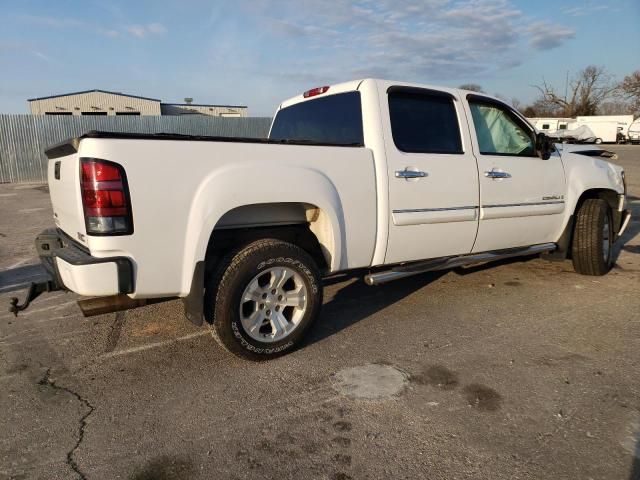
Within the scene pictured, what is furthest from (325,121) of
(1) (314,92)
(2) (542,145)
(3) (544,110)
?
(3) (544,110)

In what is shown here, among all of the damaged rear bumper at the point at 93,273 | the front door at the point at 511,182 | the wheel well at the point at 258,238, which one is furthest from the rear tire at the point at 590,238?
the damaged rear bumper at the point at 93,273

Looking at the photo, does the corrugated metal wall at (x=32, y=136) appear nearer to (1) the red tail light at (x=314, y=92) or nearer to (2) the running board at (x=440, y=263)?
(1) the red tail light at (x=314, y=92)

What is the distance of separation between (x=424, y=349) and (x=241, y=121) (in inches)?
925

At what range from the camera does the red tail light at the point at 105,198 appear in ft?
8.42

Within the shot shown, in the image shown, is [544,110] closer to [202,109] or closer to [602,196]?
[202,109]

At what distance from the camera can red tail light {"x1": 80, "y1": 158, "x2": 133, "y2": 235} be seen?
8.42 ft

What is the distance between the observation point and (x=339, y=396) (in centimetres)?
289

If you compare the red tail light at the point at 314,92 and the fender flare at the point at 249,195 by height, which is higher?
the red tail light at the point at 314,92

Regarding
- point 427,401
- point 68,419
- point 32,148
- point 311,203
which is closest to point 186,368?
point 68,419

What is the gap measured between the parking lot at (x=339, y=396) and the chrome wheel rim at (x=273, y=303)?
0.80 feet

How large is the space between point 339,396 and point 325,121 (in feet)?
7.92

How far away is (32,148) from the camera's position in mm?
19828

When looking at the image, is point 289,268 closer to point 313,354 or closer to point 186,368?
point 313,354

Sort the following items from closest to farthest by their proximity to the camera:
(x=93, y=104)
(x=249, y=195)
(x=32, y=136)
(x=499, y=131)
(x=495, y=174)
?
(x=249, y=195) → (x=495, y=174) → (x=499, y=131) → (x=32, y=136) → (x=93, y=104)
